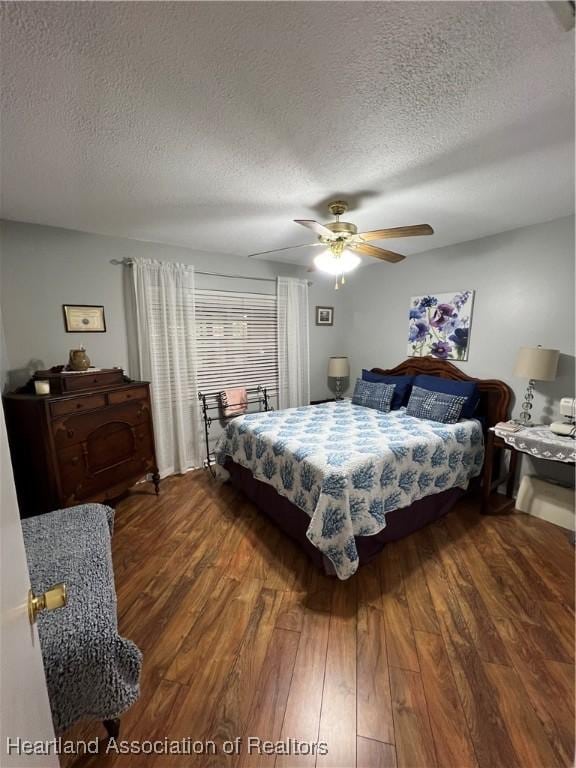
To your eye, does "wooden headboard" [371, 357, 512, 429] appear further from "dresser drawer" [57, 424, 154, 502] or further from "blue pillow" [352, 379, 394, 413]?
"dresser drawer" [57, 424, 154, 502]

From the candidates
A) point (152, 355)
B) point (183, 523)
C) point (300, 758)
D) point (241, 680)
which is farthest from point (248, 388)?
point (300, 758)

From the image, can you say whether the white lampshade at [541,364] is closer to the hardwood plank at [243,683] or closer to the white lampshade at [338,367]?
the white lampshade at [338,367]

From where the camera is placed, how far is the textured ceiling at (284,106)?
2.95 feet

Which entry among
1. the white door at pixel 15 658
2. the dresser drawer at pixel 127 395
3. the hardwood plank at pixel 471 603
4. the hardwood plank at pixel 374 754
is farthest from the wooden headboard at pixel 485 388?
the white door at pixel 15 658

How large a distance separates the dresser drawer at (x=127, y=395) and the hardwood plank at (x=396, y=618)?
2362 mm

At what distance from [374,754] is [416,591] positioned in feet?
2.73

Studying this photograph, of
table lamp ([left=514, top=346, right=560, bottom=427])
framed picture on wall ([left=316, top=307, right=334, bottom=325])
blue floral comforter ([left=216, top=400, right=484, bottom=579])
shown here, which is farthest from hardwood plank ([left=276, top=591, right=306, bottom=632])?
framed picture on wall ([left=316, top=307, right=334, bottom=325])

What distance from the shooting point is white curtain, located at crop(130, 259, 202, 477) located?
2969 millimetres

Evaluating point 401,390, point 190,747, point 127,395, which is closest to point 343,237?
point 401,390

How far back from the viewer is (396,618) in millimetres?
1622

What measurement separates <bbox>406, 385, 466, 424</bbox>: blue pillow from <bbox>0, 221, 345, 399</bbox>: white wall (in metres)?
2.65

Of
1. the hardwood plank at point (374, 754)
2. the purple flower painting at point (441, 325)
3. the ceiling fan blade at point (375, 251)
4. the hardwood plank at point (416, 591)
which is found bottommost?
the hardwood plank at point (374, 754)

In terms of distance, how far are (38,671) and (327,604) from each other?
1.42 m

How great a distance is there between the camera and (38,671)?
70cm
